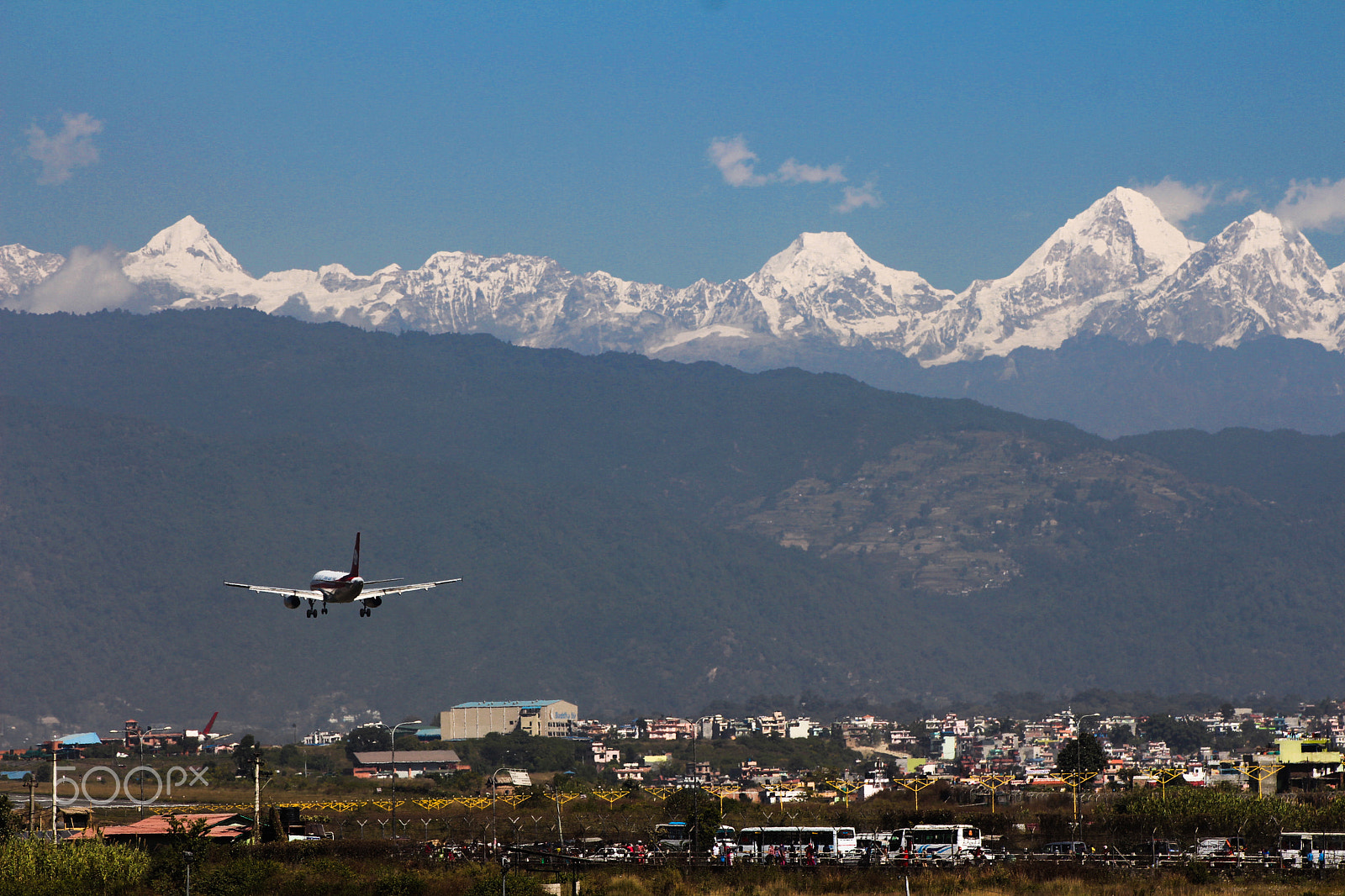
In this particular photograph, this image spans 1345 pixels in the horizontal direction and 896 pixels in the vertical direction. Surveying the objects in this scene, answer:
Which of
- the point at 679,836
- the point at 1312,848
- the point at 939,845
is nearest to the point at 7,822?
the point at 679,836

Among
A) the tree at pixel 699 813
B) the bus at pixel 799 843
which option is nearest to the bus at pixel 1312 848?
the bus at pixel 799 843

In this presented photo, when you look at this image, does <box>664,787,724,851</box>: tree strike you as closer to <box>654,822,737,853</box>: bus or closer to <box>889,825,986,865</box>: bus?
<box>654,822,737,853</box>: bus

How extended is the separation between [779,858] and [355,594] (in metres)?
37.0

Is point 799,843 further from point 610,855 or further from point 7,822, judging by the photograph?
point 7,822

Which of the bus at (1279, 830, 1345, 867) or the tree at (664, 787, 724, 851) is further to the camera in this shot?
the tree at (664, 787, 724, 851)

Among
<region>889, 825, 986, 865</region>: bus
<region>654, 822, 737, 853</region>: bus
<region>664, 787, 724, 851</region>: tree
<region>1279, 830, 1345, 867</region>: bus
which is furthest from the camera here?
<region>664, 787, 724, 851</region>: tree

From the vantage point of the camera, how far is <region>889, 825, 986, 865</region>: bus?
114 meters

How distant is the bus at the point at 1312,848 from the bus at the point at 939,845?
66.0 feet

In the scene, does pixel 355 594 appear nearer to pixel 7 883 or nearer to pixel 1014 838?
pixel 7 883

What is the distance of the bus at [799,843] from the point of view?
119 metres

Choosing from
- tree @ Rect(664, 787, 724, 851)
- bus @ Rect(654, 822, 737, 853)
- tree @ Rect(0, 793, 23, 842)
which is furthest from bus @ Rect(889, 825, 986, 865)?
tree @ Rect(0, 793, 23, 842)

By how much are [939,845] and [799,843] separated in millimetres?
10742

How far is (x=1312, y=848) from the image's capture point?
120 metres

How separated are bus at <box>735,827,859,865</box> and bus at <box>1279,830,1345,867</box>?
94.6 feet
